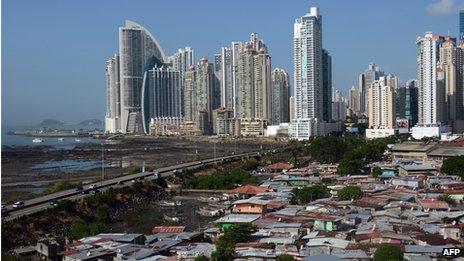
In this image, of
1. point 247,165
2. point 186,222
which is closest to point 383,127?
point 247,165

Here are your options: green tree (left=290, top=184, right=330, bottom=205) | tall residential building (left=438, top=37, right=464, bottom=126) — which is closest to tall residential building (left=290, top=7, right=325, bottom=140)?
tall residential building (left=438, top=37, right=464, bottom=126)

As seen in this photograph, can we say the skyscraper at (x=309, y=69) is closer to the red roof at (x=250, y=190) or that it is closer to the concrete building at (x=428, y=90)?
the concrete building at (x=428, y=90)

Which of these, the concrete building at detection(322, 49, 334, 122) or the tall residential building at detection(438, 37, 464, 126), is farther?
the concrete building at detection(322, 49, 334, 122)

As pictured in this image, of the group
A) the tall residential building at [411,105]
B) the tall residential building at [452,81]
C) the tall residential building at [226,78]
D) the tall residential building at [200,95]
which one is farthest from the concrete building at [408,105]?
the tall residential building at [200,95]

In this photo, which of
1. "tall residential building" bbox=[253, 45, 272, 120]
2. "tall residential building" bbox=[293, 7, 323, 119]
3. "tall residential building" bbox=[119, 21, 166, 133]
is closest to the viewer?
"tall residential building" bbox=[293, 7, 323, 119]

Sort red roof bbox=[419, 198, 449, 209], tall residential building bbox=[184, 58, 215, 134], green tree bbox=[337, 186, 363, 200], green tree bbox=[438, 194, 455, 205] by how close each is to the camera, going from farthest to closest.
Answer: tall residential building bbox=[184, 58, 215, 134] < green tree bbox=[337, 186, 363, 200] < green tree bbox=[438, 194, 455, 205] < red roof bbox=[419, 198, 449, 209]

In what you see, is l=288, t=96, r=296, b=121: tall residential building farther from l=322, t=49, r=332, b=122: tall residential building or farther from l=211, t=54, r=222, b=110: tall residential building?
l=211, t=54, r=222, b=110: tall residential building
